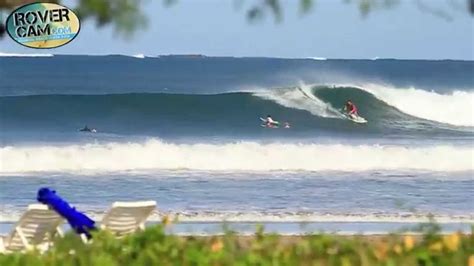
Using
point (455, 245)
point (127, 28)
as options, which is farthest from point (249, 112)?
point (455, 245)

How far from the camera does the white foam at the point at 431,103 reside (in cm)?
2183

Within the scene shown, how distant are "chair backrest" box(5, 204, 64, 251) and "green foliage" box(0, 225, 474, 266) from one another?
2.34 m

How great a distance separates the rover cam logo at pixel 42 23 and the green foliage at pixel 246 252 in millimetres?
2065

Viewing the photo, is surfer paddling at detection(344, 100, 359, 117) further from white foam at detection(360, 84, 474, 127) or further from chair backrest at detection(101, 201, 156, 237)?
chair backrest at detection(101, 201, 156, 237)

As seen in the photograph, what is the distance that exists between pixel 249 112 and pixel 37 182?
9.23 m

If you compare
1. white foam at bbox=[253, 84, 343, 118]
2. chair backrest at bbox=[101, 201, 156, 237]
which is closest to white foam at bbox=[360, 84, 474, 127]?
white foam at bbox=[253, 84, 343, 118]

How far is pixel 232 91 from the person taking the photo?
25.1 metres

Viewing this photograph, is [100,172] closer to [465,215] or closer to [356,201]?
[356,201]

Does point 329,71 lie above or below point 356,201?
above

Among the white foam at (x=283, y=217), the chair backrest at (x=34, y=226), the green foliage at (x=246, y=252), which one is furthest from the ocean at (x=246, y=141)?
the green foliage at (x=246, y=252)

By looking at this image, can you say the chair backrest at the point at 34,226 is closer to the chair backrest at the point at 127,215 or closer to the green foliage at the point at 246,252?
the chair backrest at the point at 127,215

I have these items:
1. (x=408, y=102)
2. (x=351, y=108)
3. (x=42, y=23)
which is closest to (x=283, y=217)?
(x=42, y=23)

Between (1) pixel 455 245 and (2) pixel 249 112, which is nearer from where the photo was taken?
(1) pixel 455 245

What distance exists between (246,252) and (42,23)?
270 cm
